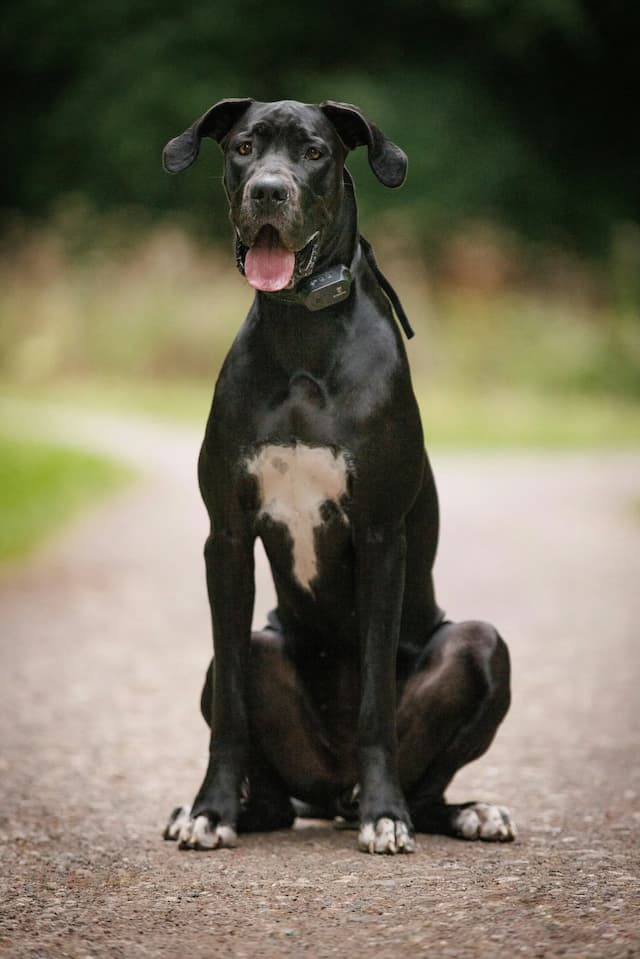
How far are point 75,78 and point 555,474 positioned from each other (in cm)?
660

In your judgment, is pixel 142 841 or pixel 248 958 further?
pixel 142 841

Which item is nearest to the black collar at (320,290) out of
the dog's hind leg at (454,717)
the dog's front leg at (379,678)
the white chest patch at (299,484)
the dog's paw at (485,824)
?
the white chest patch at (299,484)

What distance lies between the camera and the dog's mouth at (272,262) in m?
4.07

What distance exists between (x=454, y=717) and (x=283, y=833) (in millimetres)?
591

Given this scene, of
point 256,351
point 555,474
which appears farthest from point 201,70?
point 256,351

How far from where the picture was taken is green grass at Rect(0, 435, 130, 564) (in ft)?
40.8

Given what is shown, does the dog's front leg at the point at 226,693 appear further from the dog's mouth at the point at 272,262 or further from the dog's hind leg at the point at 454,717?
the dog's mouth at the point at 272,262

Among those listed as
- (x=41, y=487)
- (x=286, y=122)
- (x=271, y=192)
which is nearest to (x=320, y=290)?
(x=271, y=192)

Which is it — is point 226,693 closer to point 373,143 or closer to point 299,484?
point 299,484

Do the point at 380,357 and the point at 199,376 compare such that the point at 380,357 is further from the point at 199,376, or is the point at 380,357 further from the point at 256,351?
the point at 199,376

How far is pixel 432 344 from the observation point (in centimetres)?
2455

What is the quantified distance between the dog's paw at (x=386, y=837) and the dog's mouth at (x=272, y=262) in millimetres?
1378

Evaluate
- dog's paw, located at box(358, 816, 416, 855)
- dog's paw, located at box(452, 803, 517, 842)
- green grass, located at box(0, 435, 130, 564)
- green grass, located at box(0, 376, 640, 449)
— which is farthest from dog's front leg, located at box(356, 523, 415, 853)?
green grass, located at box(0, 376, 640, 449)

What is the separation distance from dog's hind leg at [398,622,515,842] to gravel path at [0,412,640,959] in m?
0.10
